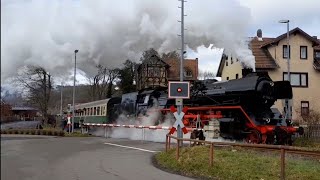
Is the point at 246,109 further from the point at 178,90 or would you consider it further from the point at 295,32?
the point at 295,32

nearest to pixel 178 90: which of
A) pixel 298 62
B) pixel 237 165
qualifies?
pixel 237 165

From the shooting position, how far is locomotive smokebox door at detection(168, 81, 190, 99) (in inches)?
677

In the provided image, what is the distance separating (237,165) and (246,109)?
8.20 m

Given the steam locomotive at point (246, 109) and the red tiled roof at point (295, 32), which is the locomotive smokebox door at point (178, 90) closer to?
the steam locomotive at point (246, 109)

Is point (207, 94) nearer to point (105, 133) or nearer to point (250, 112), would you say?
point (250, 112)

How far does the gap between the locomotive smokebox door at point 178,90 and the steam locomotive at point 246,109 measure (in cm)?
363

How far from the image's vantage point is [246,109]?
2008cm

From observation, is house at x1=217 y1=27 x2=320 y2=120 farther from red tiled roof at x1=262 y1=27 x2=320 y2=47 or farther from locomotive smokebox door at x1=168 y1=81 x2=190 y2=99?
locomotive smokebox door at x1=168 y1=81 x2=190 y2=99

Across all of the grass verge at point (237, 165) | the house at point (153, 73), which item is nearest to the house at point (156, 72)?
the house at point (153, 73)

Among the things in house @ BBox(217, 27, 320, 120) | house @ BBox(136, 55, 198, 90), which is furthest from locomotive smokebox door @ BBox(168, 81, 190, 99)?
house @ BBox(217, 27, 320, 120)

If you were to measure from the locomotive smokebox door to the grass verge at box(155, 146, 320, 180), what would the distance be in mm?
2316

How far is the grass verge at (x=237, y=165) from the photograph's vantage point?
35.8ft

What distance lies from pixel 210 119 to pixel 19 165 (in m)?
10.0

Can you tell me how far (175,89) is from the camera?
679 inches
